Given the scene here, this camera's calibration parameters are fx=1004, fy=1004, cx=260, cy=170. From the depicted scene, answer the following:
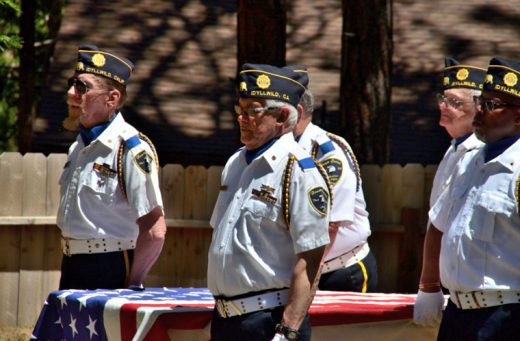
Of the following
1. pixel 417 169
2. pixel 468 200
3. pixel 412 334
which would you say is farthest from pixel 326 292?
pixel 417 169

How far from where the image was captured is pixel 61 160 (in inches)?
401

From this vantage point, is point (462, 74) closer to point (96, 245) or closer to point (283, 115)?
point (283, 115)

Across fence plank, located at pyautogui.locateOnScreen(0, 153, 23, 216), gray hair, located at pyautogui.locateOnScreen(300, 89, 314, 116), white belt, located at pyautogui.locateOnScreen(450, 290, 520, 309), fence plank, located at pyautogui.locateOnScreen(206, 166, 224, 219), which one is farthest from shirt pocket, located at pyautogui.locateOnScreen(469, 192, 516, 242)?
fence plank, located at pyautogui.locateOnScreen(0, 153, 23, 216)

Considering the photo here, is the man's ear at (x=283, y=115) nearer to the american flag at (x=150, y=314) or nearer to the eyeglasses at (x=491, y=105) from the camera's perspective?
the eyeglasses at (x=491, y=105)

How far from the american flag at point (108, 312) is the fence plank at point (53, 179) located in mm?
4651

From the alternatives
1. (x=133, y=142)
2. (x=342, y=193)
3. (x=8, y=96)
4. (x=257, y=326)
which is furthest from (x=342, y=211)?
(x=8, y=96)

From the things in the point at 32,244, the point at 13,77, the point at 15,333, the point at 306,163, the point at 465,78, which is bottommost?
the point at 15,333

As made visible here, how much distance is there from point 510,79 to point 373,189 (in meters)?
5.86

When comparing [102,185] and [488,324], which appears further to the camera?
[102,185]

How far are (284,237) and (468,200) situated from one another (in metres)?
0.85

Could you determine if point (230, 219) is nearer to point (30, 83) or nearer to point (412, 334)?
point (412, 334)

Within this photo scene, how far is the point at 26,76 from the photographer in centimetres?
1608

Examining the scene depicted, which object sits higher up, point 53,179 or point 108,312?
point 108,312

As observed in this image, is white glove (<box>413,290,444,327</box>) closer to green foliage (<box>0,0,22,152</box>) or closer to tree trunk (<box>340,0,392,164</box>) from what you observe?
tree trunk (<box>340,0,392,164</box>)
